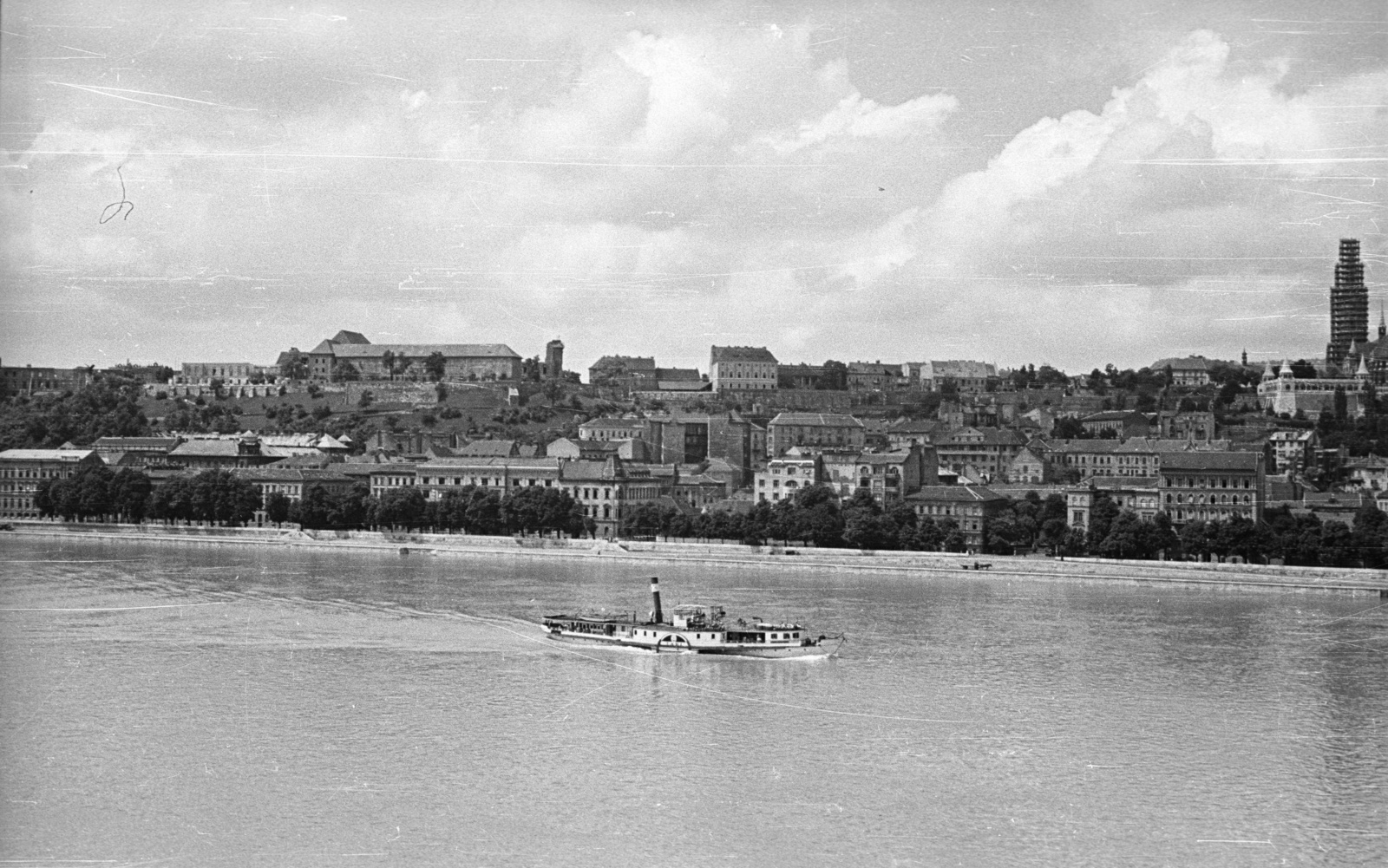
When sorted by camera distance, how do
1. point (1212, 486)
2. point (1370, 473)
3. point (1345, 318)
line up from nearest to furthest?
point (1212, 486)
point (1370, 473)
point (1345, 318)

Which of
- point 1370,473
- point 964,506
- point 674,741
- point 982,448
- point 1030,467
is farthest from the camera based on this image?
point 982,448

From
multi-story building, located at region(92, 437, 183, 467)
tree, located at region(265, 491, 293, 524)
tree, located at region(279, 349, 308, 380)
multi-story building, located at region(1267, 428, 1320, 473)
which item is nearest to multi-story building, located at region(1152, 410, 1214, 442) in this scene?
multi-story building, located at region(1267, 428, 1320, 473)

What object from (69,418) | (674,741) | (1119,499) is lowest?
(674,741)

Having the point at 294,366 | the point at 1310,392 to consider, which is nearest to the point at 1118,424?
the point at 1310,392

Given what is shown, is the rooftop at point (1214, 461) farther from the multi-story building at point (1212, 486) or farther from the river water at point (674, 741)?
the river water at point (674, 741)

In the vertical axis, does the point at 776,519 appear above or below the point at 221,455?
below

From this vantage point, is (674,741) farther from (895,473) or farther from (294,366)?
(294,366)

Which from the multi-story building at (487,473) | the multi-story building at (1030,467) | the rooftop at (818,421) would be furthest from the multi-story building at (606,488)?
the multi-story building at (1030,467)

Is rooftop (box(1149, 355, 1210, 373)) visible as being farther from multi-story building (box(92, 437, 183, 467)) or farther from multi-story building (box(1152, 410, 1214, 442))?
multi-story building (box(92, 437, 183, 467))
